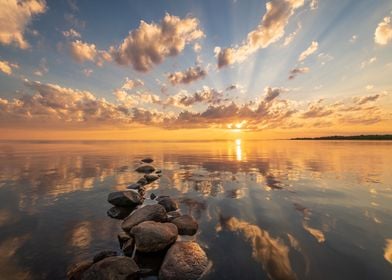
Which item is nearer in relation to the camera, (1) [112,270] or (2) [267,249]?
(1) [112,270]

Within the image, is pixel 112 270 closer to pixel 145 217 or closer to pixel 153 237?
pixel 153 237

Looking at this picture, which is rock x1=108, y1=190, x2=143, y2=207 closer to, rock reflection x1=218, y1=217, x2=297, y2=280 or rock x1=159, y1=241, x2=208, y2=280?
rock reflection x1=218, y1=217, x2=297, y2=280

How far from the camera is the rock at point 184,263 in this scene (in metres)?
6.69

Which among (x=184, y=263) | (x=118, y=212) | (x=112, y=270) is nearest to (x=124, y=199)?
(x=118, y=212)

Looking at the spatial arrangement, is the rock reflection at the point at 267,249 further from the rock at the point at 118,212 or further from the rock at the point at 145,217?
the rock at the point at 118,212

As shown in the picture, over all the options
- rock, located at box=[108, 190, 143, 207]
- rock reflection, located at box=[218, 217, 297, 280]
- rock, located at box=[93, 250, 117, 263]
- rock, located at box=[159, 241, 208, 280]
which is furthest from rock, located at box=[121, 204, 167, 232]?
rock, located at box=[108, 190, 143, 207]

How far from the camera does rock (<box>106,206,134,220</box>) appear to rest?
11825mm

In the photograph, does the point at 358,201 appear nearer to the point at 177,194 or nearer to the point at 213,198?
the point at 213,198

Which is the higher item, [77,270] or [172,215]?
[172,215]

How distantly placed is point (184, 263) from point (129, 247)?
2.46 metres

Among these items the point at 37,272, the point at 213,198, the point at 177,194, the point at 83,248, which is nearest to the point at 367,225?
the point at 213,198

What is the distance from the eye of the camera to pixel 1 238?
9.15 metres

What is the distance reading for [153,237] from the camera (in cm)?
816

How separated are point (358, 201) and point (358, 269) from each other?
8.25 metres
